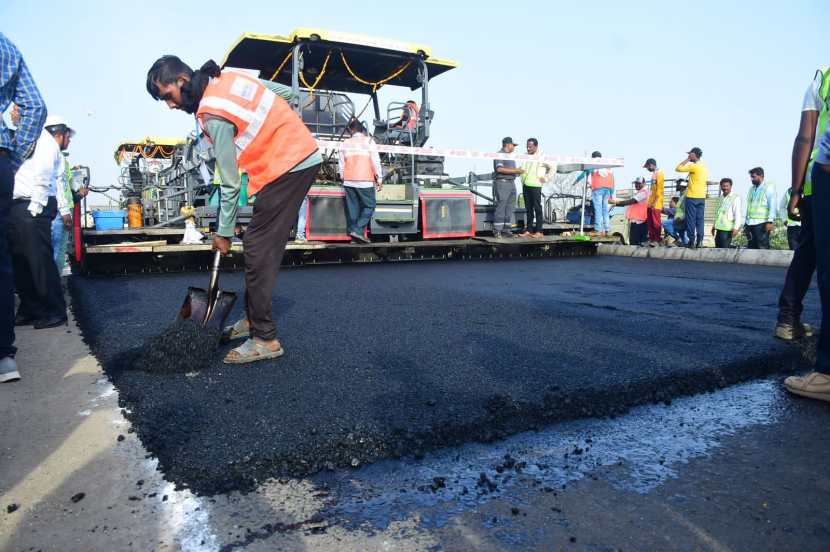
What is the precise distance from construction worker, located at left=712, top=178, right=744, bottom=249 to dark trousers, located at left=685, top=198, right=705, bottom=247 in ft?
1.28

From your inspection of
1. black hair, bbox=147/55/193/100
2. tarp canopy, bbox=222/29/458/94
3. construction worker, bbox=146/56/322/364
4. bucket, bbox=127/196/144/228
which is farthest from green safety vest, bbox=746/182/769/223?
bucket, bbox=127/196/144/228

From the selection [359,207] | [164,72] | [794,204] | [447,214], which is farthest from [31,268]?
[447,214]

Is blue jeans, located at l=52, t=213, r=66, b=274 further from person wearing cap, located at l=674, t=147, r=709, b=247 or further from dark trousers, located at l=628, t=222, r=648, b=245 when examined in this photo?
dark trousers, located at l=628, t=222, r=648, b=245

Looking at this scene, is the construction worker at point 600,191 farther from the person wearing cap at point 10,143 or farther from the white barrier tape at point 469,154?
the person wearing cap at point 10,143

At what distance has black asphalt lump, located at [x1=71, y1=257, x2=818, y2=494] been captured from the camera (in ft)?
6.02

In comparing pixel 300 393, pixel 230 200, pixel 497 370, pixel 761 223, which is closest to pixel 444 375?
pixel 497 370

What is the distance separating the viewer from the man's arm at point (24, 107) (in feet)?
9.04

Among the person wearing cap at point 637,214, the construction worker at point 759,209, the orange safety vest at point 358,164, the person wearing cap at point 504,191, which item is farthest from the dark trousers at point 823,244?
the person wearing cap at point 637,214

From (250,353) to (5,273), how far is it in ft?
4.14

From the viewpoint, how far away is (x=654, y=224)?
35.6ft

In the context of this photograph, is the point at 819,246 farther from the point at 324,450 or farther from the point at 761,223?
the point at 761,223

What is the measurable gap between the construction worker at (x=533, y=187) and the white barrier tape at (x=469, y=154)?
152 millimetres

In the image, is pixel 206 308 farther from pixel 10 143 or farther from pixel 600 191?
pixel 600 191

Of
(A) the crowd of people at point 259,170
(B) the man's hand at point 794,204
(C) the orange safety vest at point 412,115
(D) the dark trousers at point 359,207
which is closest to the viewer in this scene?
(A) the crowd of people at point 259,170
